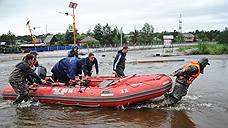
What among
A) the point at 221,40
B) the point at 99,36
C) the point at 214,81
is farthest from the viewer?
the point at 99,36

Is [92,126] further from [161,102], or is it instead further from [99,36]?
[99,36]

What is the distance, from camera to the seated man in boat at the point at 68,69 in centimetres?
763

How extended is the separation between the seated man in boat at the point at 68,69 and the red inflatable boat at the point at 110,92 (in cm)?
37

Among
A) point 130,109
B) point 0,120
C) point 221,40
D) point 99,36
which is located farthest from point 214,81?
point 99,36

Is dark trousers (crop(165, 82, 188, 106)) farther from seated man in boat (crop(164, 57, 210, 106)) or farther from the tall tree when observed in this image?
the tall tree

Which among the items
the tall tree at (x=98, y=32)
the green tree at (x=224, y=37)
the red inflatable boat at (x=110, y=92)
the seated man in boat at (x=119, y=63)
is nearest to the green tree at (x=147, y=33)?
the tall tree at (x=98, y=32)

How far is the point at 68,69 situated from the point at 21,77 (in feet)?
4.26

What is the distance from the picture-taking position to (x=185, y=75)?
688 cm

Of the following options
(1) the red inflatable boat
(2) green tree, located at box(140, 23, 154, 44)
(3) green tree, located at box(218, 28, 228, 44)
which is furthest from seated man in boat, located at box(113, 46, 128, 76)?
(2) green tree, located at box(140, 23, 154, 44)

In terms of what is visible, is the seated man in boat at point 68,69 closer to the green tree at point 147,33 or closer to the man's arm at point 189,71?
the man's arm at point 189,71

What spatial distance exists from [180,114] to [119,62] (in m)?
2.97

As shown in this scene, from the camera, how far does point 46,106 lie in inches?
308

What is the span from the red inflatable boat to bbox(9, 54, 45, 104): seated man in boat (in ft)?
1.43

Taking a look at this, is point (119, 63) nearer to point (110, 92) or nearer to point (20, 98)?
point (110, 92)
